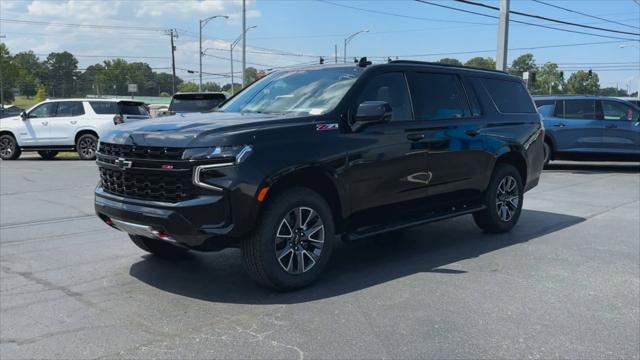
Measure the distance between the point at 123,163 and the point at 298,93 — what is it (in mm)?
1828

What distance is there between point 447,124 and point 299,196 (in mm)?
2263

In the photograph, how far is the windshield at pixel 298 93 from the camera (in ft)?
17.9

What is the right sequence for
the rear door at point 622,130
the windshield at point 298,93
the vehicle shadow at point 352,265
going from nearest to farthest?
the vehicle shadow at point 352,265, the windshield at point 298,93, the rear door at point 622,130

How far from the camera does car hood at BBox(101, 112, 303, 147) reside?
14.6 ft

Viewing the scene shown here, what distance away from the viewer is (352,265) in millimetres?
5836

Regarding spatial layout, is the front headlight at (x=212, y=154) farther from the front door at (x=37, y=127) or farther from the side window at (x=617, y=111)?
the front door at (x=37, y=127)

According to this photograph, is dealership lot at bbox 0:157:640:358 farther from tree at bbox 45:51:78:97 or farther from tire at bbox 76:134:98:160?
tree at bbox 45:51:78:97

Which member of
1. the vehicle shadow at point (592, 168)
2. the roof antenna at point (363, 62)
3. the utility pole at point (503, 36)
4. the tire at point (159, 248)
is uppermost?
the utility pole at point (503, 36)


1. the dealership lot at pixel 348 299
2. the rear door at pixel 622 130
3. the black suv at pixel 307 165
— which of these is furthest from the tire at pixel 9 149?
the rear door at pixel 622 130

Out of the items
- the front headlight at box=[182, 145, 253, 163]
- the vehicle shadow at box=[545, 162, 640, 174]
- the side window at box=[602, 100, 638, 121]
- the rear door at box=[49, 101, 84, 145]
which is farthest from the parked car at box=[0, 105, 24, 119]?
the front headlight at box=[182, 145, 253, 163]

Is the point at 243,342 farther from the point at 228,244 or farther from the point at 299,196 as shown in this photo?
the point at 299,196

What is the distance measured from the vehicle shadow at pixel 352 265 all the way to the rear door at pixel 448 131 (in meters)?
0.68

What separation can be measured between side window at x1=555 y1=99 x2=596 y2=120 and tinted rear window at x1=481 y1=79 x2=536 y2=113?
8.20 meters

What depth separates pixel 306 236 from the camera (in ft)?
16.3
